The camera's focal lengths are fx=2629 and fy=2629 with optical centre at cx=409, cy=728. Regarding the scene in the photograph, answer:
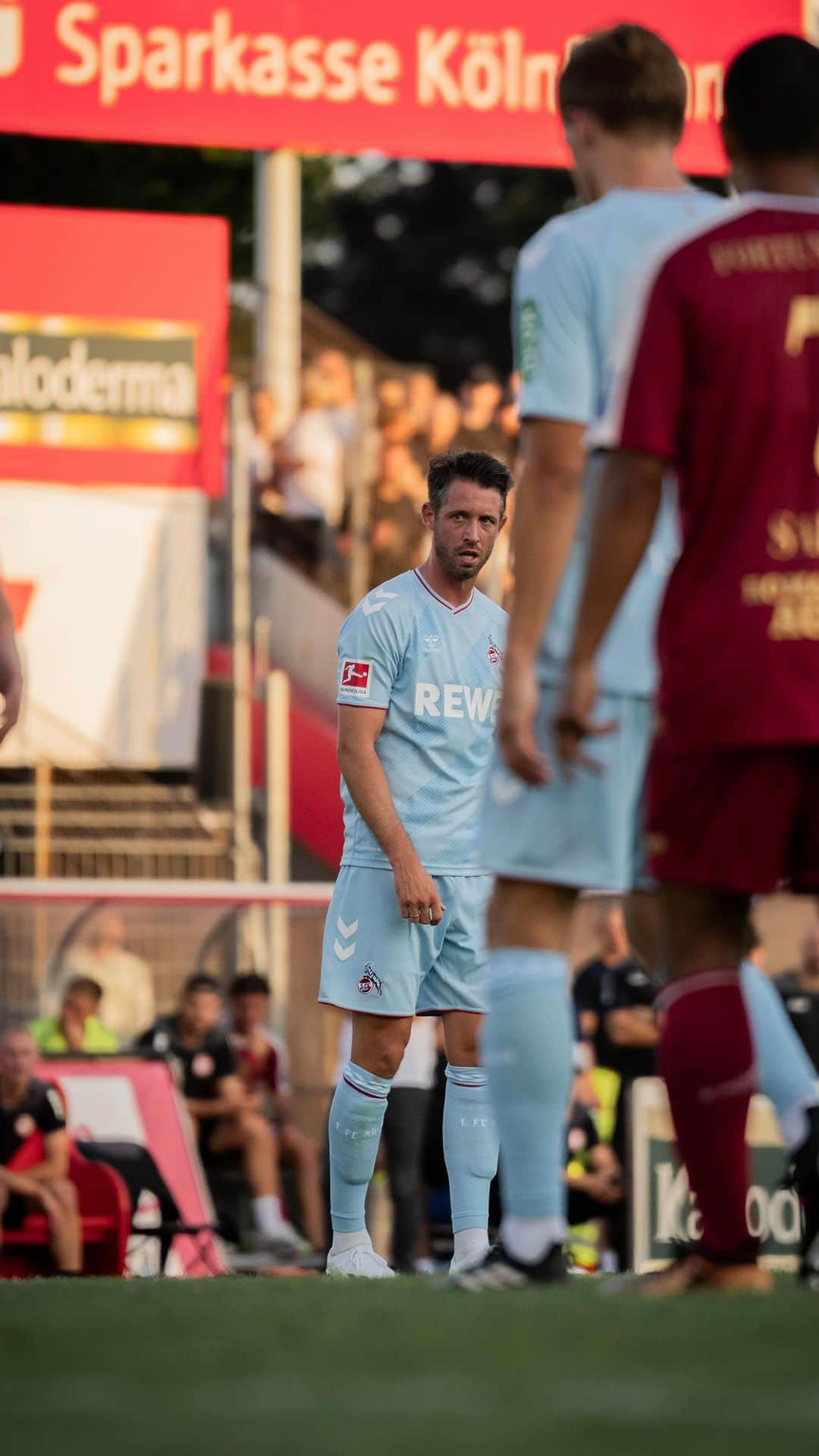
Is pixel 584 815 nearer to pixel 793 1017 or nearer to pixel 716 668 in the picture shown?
pixel 716 668

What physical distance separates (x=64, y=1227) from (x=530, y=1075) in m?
6.66

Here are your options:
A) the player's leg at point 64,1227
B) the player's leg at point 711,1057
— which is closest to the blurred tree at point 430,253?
the player's leg at point 64,1227

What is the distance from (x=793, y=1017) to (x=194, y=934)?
3.28 m

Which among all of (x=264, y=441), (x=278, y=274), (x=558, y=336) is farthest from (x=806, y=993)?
(x=558, y=336)

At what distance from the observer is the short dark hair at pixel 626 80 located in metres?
4.80

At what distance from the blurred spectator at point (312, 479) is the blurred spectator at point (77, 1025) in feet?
16.3

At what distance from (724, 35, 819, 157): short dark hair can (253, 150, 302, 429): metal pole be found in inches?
555

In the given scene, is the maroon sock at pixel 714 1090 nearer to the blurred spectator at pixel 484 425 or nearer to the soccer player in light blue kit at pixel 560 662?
the soccer player in light blue kit at pixel 560 662

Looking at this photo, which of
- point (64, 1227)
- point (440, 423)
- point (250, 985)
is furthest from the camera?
point (440, 423)

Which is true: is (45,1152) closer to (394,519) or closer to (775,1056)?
(775,1056)

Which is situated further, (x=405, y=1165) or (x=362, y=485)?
(x=362, y=485)

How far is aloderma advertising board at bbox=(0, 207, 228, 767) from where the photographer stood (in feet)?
56.0

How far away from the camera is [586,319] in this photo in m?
4.74

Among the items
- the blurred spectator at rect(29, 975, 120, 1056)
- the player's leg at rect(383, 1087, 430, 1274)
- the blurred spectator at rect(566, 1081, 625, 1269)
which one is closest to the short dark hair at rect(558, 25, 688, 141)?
the player's leg at rect(383, 1087, 430, 1274)
